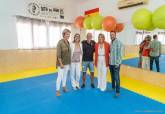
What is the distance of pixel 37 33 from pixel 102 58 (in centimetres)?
389

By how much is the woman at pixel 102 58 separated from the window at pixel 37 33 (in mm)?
3664

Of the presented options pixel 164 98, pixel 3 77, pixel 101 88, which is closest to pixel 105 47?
pixel 101 88

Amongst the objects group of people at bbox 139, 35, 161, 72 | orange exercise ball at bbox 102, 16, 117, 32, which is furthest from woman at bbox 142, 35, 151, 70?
orange exercise ball at bbox 102, 16, 117, 32

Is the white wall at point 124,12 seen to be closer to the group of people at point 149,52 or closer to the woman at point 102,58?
the group of people at point 149,52

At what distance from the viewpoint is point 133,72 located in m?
4.88

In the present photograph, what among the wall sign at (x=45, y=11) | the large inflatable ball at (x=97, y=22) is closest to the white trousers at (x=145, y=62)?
the large inflatable ball at (x=97, y=22)

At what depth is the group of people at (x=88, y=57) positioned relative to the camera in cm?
337

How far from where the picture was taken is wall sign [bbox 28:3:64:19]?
6.11m

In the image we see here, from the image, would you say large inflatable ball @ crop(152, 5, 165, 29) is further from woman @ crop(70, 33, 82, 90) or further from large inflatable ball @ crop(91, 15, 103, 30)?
large inflatable ball @ crop(91, 15, 103, 30)

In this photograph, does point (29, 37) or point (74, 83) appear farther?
point (29, 37)

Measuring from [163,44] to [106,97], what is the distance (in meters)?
2.30

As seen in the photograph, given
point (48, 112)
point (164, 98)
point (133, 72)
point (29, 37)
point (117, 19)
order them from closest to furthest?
point (48, 112), point (164, 98), point (133, 72), point (117, 19), point (29, 37)

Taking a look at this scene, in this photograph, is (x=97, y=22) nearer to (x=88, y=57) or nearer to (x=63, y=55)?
(x=88, y=57)

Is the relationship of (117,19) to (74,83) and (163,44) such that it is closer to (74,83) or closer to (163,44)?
(163,44)
